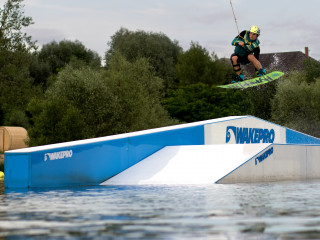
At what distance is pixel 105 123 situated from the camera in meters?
32.6

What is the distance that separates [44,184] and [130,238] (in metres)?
8.41

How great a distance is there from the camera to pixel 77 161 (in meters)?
13.3

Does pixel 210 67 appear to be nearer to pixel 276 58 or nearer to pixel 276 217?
pixel 276 58

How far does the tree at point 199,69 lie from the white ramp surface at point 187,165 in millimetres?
49492

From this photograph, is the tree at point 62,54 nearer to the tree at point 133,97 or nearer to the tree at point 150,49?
the tree at point 150,49

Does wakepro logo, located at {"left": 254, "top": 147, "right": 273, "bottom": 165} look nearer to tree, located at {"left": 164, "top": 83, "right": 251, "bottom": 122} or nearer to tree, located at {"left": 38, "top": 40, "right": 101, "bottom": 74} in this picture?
tree, located at {"left": 164, "top": 83, "right": 251, "bottom": 122}

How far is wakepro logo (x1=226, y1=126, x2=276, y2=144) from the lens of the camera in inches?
778

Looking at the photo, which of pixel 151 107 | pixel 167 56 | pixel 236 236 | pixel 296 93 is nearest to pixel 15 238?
pixel 236 236

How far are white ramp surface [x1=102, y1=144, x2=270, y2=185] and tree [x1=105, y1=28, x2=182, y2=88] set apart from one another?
46085 millimetres

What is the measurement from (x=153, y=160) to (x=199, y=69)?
175 ft

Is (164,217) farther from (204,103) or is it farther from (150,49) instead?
(150,49)

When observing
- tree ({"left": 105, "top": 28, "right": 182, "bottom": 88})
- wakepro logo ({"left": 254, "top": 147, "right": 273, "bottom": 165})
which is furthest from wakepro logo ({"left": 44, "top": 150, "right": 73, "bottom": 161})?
tree ({"left": 105, "top": 28, "right": 182, "bottom": 88})

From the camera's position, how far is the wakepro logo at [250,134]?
64.8ft

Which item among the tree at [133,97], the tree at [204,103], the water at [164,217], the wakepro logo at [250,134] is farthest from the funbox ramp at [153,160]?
the tree at [204,103]
